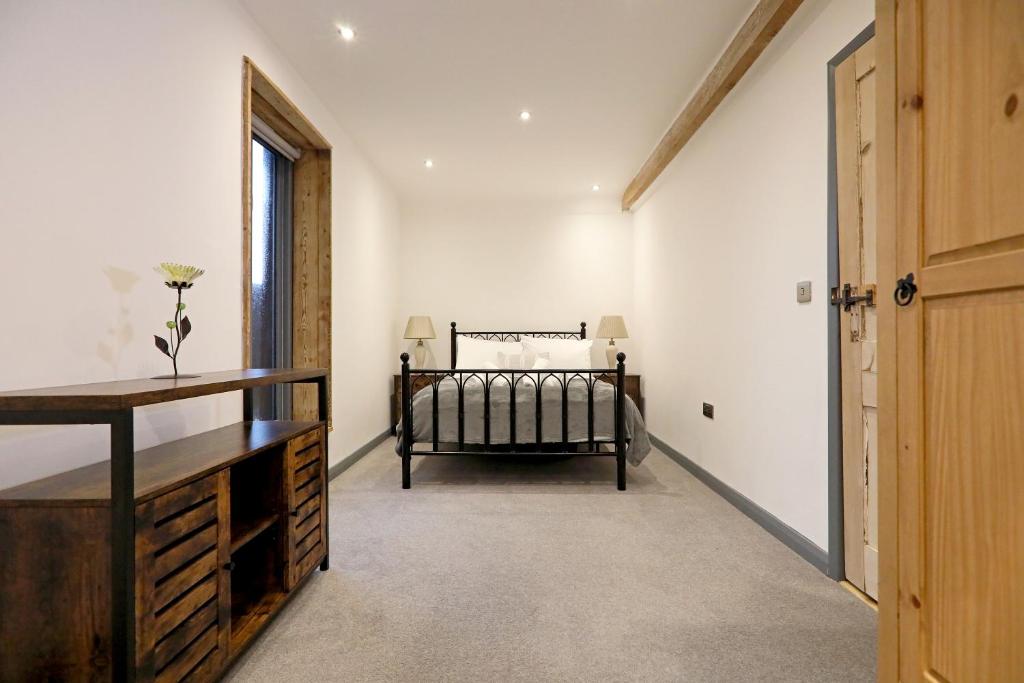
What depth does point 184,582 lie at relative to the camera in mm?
1058

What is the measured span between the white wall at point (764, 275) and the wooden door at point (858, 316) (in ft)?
0.34

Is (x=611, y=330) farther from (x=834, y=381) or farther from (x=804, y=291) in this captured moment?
(x=834, y=381)

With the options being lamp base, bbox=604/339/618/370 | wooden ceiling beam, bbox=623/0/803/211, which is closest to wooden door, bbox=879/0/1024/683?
wooden ceiling beam, bbox=623/0/803/211

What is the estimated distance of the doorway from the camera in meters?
1.63

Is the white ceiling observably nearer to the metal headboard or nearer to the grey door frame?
the grey door frame

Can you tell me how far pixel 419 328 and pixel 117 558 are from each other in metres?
3.82

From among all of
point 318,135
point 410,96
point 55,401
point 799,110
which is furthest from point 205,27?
point 799,110

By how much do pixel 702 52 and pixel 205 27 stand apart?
2.39 m

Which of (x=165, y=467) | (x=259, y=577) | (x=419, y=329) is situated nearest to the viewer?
(x=165, y=467)

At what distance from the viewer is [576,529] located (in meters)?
2.28

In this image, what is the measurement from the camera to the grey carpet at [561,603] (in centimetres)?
130

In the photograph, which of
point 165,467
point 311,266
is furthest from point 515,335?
point 165,467

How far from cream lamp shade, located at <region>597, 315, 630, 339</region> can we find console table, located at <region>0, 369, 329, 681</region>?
3.70m

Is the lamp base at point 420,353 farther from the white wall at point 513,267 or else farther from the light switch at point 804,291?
the light switch at point 804,291
